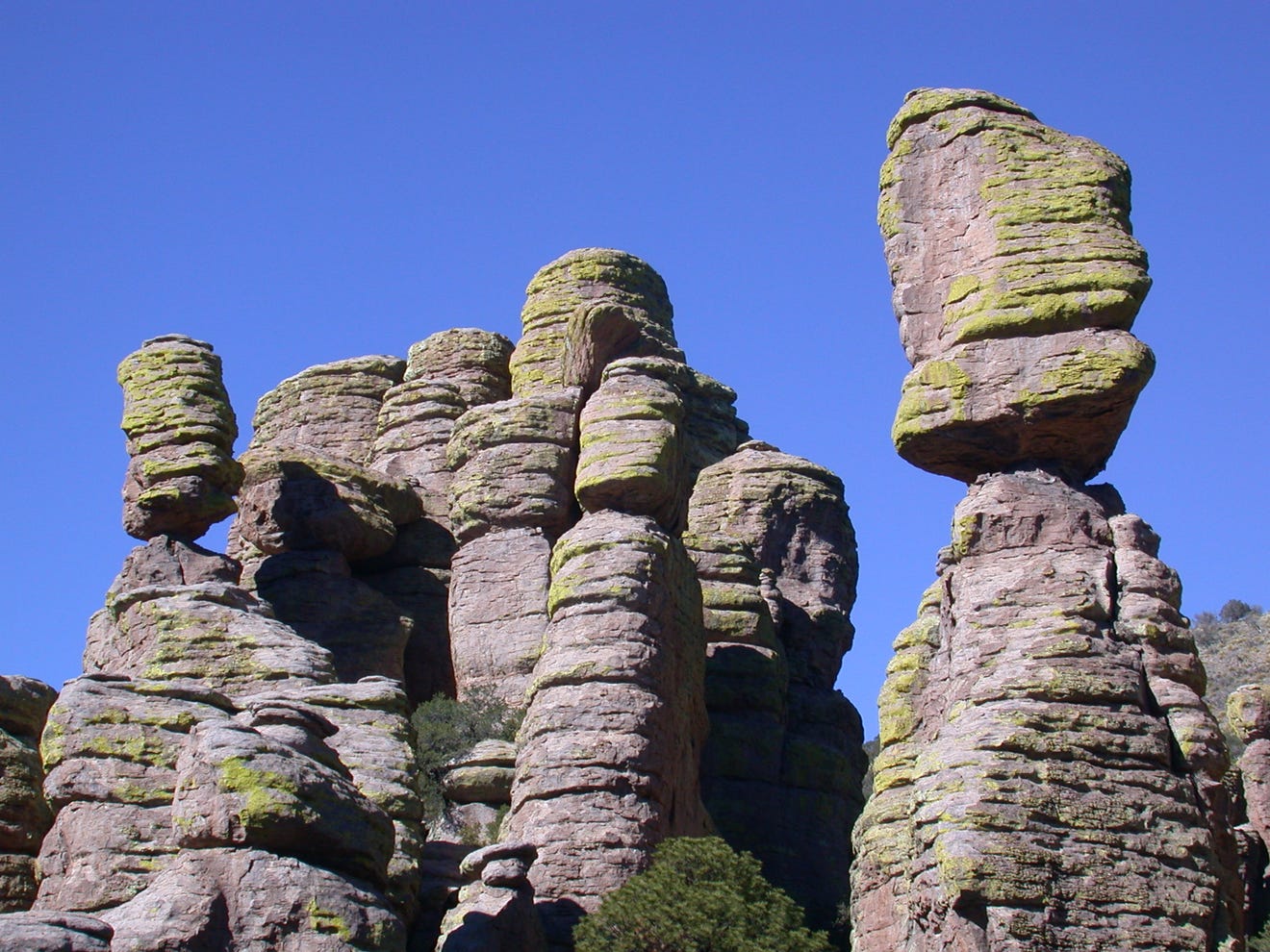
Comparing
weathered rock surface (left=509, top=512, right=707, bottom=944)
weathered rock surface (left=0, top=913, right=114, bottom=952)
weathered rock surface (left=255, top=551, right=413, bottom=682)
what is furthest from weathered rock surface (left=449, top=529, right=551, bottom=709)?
weathered rock surface (left=0, top=913, right=114, bottom=952)

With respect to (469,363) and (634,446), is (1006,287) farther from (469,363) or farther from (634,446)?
(469,363)

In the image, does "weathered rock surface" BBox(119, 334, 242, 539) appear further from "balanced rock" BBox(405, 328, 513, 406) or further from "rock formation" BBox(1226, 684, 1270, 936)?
"rock formation" BBox(1226, 684, 1270, 936)

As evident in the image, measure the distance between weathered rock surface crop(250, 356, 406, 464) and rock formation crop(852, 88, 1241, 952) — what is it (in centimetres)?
2318

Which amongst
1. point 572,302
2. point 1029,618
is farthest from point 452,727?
point 1029,618

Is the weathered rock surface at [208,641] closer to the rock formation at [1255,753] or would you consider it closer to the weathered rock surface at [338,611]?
the weathered rock surface at [338,611]

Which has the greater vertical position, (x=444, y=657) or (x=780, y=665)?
(x=444, y=657)

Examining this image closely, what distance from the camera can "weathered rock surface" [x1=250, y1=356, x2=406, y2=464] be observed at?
53625mm

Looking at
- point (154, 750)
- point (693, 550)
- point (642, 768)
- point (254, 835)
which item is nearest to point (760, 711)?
point (693, 550)

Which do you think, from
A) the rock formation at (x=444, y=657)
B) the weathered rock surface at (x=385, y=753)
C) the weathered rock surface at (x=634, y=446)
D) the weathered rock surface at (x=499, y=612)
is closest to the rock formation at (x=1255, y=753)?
the rock formation at (x=444, y=657)

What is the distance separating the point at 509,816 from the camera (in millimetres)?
33344

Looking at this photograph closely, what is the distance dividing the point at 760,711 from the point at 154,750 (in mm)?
15516

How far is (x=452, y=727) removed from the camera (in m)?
39.5

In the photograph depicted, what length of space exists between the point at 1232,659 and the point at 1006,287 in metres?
30.4

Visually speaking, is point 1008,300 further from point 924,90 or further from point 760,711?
point 760,711
